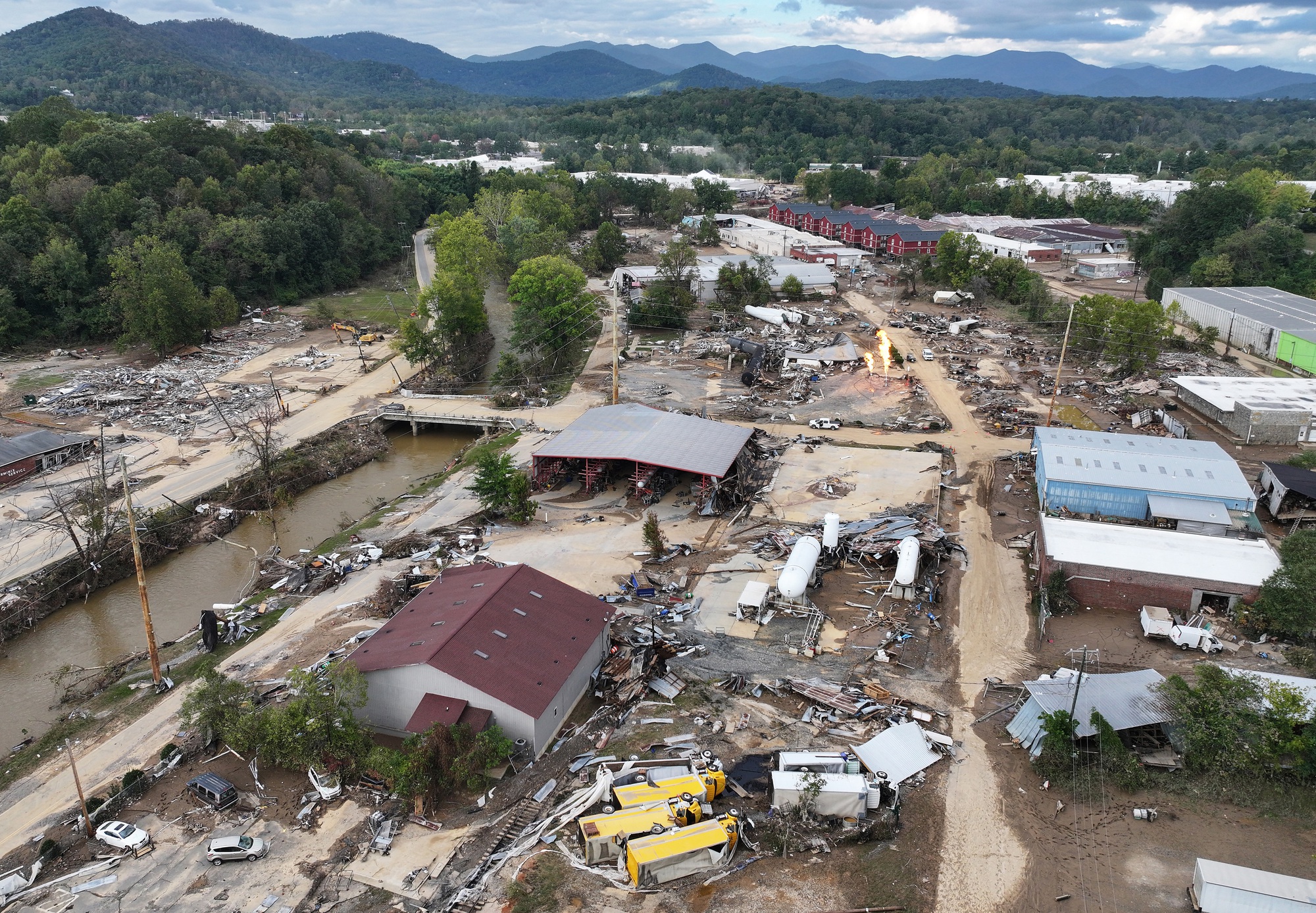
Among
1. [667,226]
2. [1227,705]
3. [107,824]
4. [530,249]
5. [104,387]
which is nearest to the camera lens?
[107,824]

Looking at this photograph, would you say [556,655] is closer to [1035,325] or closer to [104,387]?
[104,387]

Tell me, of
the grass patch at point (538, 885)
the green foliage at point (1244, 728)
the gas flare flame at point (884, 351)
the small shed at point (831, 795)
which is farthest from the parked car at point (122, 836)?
the gas flare flame at point (884, 351)

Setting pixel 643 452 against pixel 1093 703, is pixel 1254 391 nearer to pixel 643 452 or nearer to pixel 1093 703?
pixel 1093 703

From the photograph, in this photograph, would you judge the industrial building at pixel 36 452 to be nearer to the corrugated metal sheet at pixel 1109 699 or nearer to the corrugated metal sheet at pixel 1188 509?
the corrugated metal sheet at pixel 1109 699

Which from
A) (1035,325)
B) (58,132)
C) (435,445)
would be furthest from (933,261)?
(58,132)

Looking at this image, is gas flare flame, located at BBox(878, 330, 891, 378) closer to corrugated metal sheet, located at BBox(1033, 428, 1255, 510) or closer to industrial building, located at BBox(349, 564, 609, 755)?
corrugated metal sheet, located at BBox(1033, 428, 1255, 510)
